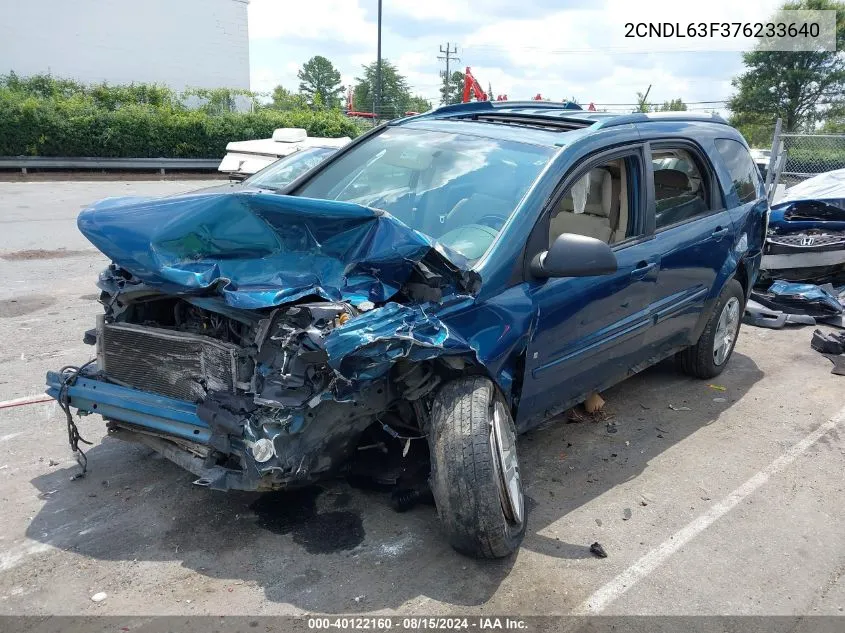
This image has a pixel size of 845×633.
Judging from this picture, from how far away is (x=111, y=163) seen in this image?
23797 mm

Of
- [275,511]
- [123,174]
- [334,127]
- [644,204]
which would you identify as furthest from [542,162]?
[334,127]

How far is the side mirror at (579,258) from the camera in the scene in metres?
3.60

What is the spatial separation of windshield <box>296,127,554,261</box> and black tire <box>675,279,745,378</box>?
238cm

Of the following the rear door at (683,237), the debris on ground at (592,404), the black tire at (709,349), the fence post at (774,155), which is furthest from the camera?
the fence post at (774,155)

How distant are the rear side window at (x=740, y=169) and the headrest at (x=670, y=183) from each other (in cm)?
65

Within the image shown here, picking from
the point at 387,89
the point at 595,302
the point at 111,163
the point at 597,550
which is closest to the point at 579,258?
the point at 595,302

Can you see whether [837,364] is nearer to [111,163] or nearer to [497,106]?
[497,106]

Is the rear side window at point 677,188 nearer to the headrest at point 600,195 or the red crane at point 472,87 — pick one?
the headrest at point 600,195

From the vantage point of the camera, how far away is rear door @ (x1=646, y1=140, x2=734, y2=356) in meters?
4.79

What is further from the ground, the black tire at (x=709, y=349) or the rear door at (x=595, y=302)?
the rear door at (x=595, y=302)

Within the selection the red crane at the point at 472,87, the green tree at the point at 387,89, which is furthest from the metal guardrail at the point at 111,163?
the green tree at the point at 387,89

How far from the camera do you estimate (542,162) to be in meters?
4.07

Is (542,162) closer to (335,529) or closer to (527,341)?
(527,341)

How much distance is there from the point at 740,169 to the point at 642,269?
204 cm
